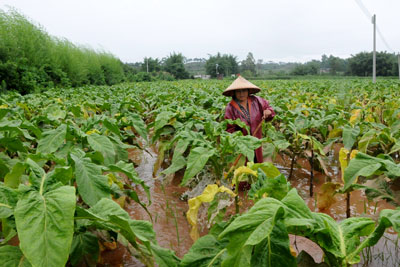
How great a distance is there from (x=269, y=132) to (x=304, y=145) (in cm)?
43

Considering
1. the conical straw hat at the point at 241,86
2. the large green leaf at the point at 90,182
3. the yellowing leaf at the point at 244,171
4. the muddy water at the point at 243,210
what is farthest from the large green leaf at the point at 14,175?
the conical straw hat at the point at 241,86

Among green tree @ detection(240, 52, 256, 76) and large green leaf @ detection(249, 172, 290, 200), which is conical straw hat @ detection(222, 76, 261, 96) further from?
green tree @ detection(240, 52, 256, 76)

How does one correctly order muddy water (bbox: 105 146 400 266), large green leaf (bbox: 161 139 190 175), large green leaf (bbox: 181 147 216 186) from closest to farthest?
muddy water (bbox: 105 146 400 266) → large green leaf (bbox: 181 147 216 186) → large green leaf (bbox: 161 139 190 175)

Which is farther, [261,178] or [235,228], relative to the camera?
[261,178]

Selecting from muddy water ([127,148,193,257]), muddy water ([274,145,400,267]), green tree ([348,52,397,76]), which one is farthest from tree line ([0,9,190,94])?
green tree ([348,52,397,76])

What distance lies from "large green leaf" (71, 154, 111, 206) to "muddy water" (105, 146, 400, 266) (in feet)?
2.44

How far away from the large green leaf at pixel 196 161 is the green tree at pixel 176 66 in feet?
196

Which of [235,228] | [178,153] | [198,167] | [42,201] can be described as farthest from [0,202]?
[178,153]

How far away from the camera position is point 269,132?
3.93 meters

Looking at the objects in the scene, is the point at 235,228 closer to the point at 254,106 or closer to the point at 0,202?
the point at 0,202

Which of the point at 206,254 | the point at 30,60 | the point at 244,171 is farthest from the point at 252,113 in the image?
the point at 30,60

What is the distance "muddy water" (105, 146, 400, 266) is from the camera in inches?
86.2

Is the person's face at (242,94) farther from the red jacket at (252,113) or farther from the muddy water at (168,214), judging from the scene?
the muddy water at (168,214)

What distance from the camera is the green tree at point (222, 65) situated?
71438 mm
